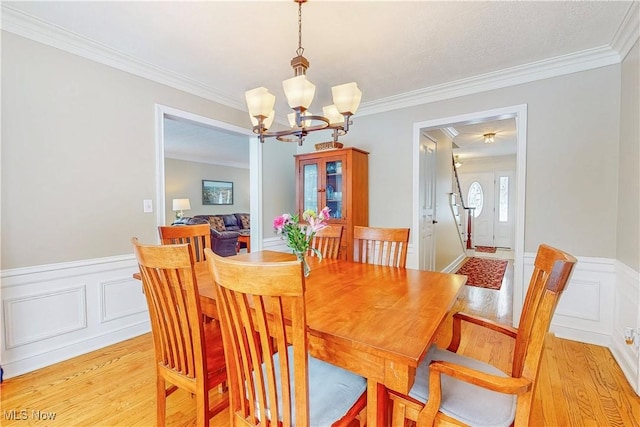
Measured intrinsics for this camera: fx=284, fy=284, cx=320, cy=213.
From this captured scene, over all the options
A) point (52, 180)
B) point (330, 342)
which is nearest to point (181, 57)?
point (52, 180)

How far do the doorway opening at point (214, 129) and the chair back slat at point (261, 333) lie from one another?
82.7 inches

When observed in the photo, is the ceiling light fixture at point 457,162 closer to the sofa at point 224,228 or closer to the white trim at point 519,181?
the white trim at point 519,181

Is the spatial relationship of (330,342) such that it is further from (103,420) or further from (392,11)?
(392,11)

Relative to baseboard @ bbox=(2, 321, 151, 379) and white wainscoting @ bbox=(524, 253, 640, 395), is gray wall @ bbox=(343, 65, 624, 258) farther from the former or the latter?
baseboard @ bbox=(2, 321, 151, 379)

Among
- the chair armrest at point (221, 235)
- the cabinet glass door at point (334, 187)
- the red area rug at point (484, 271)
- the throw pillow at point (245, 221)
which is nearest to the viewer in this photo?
the cabinet glass door at point (334, 187)

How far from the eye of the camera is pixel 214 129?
322cm

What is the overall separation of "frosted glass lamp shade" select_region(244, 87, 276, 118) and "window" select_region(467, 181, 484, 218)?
7583 mm

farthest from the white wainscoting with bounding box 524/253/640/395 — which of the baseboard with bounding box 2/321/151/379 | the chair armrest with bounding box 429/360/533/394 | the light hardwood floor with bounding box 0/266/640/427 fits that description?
the baseboard with bounding box 2/321/151/379

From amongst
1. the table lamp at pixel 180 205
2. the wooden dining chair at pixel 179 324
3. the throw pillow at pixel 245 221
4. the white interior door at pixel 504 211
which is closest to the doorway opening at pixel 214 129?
the wooden dining chair at pixel 179 324

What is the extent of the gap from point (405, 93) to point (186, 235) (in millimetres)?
2645

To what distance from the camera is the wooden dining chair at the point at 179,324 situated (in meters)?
1.07

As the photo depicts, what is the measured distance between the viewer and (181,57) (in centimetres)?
238

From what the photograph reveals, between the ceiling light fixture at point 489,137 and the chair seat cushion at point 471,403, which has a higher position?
the ceiling light fixture at point 489,137

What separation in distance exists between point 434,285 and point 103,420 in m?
1.90
